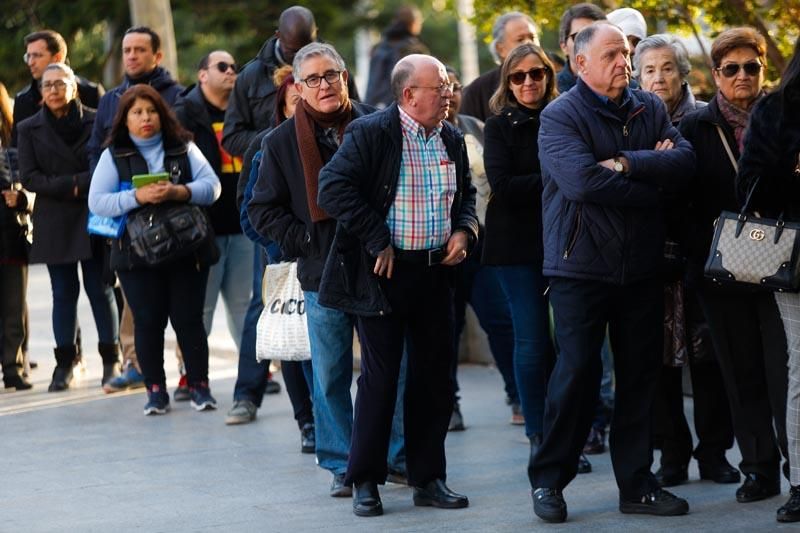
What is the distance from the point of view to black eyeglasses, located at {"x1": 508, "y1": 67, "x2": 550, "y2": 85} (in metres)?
7.84

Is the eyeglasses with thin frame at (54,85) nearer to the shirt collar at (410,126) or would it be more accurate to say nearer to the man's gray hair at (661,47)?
the shirt collar at (410,126)

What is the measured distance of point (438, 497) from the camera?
7.21 metres

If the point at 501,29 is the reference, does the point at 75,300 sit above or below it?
below

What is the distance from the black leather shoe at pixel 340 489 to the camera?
750 centimetres

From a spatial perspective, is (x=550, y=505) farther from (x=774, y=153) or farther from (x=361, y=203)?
(x=774, y=153)

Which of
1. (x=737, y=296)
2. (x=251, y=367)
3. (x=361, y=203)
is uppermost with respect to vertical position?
(x=361, y=203)

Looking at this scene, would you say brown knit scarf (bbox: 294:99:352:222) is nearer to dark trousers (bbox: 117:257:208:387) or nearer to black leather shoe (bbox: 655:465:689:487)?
black leather shoe (bbox: 655:465:689:487)

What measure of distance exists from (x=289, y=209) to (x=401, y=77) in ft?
3.19

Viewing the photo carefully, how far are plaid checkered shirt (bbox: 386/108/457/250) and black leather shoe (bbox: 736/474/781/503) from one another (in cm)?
168

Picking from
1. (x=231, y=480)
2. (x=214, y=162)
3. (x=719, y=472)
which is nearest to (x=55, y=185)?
(x=214, y=162)

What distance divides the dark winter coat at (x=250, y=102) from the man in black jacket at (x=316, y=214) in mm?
1828

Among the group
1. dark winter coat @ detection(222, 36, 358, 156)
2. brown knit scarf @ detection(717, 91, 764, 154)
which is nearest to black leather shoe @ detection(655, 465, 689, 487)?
brown knit scarf @ detection(717, 91, 764, 154)

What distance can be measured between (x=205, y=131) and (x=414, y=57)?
11.6 ft

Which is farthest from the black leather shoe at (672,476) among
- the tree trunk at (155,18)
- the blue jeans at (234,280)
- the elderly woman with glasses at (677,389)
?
the tree trunk at (155,18)
